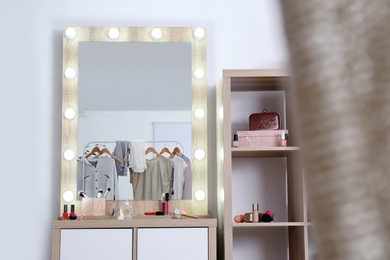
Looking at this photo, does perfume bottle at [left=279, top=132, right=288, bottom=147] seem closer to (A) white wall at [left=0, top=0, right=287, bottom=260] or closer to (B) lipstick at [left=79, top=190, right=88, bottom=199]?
(A) white wall at [left=0, top=0, right=287, bottom=260]

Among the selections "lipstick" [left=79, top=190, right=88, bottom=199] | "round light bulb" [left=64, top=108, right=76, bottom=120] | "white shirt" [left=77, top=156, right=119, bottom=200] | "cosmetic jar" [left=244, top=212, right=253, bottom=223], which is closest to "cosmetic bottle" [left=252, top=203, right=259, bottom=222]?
"cosmetic jar" [left=244, top=212, right=253, bottom=223]

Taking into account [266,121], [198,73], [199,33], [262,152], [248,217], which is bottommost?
[248,217]

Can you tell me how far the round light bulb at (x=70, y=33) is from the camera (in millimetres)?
3820

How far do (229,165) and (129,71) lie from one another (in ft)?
2.68

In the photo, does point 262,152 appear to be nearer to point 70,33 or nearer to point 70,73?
point 70,73

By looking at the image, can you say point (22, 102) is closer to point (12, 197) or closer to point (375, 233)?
point (12, 197)

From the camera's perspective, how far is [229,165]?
11.4 feet

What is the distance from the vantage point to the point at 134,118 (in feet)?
12.4

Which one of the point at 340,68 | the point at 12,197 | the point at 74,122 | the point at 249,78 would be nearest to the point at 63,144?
the point at 74,122

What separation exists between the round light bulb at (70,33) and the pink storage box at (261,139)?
3.63ft

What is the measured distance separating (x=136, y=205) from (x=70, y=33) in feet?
3.34

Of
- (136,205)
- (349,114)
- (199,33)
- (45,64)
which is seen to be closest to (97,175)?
(136,205)

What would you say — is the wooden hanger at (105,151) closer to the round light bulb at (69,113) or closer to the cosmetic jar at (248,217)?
the round light bulb at (69,113)

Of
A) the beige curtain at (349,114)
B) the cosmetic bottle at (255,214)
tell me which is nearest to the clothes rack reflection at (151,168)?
the cosmetic bottle at (255,214)
